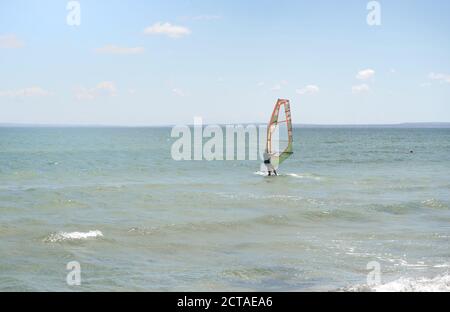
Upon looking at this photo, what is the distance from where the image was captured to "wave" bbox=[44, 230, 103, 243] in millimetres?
17547

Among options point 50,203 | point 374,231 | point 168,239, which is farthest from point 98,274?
point 50,203

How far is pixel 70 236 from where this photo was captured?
18.0m

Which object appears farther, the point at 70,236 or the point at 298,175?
the point at 298,175

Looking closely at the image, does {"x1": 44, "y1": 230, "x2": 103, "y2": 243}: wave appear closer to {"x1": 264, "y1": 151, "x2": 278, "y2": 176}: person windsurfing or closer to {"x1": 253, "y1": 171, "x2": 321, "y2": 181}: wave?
{"x1": 264, "y1": 151, "x2": 278, "y2": 176}: person windsurfing

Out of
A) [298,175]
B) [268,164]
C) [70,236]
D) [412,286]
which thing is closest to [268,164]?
[268,164]

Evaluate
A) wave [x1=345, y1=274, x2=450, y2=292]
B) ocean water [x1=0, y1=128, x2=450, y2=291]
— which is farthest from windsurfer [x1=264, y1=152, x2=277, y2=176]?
wave [x1=345, y1=274, x2=450, y2=292]

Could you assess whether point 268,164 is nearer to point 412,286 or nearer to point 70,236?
point 70,236

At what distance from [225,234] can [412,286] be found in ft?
28.6

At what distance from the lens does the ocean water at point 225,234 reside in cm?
1305

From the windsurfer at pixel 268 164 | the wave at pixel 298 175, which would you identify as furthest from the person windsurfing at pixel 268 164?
the wave at pixel 298 175

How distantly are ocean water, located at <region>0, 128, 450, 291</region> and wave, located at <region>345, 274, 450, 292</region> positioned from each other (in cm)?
3

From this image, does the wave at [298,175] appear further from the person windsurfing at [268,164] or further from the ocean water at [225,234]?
the ocean water at [225,234]

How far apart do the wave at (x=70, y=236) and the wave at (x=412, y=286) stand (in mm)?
9739

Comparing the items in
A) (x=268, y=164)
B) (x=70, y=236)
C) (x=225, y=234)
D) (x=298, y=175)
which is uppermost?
(x=268, y=164)
